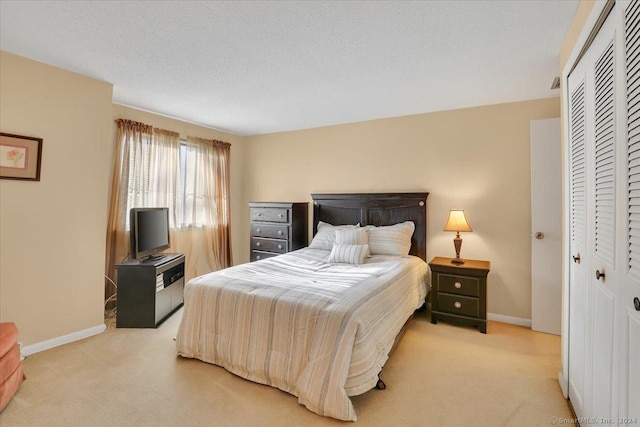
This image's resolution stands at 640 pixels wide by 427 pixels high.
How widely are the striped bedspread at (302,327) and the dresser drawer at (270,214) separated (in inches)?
61.6

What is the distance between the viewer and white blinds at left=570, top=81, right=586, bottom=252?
5.67 feet

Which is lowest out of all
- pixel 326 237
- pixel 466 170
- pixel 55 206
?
pixel 326 237

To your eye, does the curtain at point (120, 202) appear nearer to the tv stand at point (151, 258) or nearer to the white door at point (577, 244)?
the tv stand at point (151, 258)

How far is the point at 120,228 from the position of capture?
3525 mm

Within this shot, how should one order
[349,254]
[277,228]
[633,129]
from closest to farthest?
[633,129] → [349,254] → [277,228]

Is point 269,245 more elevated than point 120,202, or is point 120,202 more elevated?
point 120,202

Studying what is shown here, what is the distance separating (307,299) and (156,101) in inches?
118

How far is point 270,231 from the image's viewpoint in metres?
4.43

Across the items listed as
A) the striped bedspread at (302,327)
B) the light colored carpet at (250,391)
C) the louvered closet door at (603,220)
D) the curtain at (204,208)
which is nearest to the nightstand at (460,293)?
the light colored carpet at (250,391)

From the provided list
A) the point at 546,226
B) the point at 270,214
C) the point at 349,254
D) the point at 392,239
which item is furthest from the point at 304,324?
the point at 546,226

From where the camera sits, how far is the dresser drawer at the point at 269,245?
170 inches

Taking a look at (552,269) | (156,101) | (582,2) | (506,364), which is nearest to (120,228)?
(156,101)

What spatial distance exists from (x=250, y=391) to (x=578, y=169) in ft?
8.37

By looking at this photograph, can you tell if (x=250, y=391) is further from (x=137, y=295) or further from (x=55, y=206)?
(x=55, y=206)
